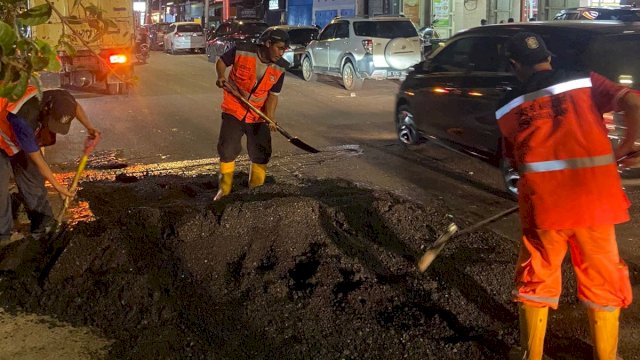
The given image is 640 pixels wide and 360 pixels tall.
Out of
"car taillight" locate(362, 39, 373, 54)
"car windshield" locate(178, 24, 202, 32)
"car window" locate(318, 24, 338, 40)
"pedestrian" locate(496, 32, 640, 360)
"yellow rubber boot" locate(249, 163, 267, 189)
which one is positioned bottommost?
"yellow rubber boot" locate(249, 163, 267, 189)

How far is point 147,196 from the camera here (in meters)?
6.93

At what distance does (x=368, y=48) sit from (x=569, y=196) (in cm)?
1345

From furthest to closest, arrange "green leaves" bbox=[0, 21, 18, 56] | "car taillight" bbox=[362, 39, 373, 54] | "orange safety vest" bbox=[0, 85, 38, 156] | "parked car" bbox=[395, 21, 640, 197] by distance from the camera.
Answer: "car taillight" bbox=[362, 39, 373, 54], "parked car" bbox=[395, 21, 640, 197], "orange safety vest" bbox=[0, 85, 38, 156], "green leaves" bbox=[0, 21, 18, 56]

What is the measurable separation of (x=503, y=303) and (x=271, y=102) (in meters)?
3.09

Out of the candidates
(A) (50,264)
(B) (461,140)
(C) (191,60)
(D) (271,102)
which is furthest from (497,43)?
(C) (191,60)

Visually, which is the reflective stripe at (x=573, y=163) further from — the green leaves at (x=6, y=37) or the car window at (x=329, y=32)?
the car window at (x=329, y=32)

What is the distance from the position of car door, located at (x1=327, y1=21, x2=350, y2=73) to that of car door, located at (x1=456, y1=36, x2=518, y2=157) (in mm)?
9774

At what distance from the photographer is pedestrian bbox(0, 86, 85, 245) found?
193 inches

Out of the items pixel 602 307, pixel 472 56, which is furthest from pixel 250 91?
pixel 602 307

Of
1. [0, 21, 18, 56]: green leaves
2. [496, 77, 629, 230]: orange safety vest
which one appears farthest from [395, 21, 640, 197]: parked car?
[0, 21, 18, 56]: green leaves

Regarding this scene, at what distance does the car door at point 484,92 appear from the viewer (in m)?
6.81

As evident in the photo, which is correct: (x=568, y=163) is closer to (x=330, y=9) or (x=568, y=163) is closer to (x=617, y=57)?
(x=617, y=57)

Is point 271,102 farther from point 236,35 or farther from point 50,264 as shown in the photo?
point 236,35

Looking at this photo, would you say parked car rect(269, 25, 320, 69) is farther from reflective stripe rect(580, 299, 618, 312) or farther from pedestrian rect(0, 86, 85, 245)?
reflective stripe rect(580, 299, 618, 312)
